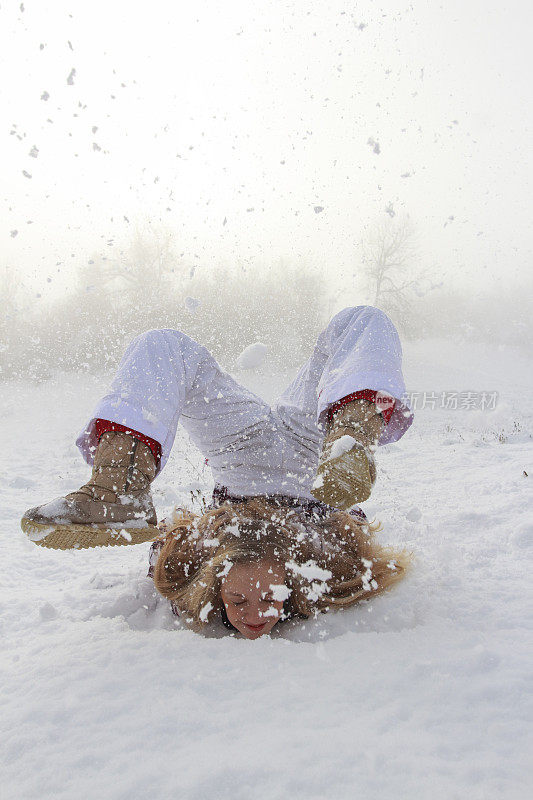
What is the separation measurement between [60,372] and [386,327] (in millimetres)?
10183

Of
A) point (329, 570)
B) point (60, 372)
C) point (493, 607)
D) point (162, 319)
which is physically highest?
point (493, 607)

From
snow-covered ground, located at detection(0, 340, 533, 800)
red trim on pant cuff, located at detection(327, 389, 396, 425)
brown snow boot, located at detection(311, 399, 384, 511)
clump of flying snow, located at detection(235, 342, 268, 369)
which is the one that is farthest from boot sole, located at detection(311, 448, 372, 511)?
clump of flying snow, located at detection(235, 342, 268, 369)

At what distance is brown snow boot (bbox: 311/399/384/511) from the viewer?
40.7 inches

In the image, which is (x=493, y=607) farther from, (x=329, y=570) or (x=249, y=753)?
(x=249, y=753)

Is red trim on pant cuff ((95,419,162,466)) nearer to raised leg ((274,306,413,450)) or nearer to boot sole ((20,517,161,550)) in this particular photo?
boot sole ((20,517,161,550))

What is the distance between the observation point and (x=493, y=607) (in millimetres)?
1159

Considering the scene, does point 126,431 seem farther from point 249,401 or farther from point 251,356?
point 251,356

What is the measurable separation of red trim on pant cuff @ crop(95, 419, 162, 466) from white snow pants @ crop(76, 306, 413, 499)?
0.07 feet

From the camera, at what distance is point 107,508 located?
1.10 meters

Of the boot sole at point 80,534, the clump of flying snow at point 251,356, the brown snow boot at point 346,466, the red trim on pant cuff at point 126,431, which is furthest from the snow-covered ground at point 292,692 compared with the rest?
the clump of flying snow at point 251,356

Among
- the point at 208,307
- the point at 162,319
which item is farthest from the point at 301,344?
the point at 162,319

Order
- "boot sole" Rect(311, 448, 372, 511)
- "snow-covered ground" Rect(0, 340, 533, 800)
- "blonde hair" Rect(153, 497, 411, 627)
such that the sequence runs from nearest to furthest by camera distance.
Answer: "snow-covered ground" Rect(0, 340, 533, 800) < "boot sole" Rect(311, 448, 372, 511) < "blonde hair" Rect(153, 497, 411, 627)

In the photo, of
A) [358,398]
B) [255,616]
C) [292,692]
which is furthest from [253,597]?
[358,398]

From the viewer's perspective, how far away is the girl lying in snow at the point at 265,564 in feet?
4.29
